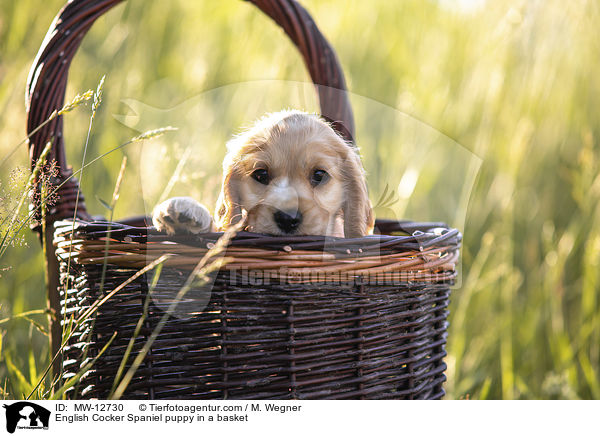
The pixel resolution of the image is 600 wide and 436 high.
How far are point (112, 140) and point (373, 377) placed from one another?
205 centimetres

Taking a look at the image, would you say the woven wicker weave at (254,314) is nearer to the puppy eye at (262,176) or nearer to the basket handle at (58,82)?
the basket handle at (58,82)

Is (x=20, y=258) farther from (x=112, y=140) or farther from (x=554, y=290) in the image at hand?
(x=554, y=290)

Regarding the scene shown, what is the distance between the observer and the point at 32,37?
289 cm

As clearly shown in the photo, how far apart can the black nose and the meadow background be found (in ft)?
1.08

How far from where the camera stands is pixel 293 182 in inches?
72.8

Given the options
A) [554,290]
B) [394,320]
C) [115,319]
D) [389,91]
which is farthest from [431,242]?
[389,91]

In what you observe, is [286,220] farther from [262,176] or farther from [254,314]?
[254,314]

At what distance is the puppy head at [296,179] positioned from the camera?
1.77 metres

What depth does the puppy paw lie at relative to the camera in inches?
62.0

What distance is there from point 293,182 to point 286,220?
0.61ft

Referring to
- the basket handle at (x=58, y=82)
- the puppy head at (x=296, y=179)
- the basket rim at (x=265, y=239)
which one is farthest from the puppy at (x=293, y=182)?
the basket handle at (x=58, y=82)

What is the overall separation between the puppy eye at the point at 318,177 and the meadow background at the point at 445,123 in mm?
235
